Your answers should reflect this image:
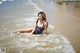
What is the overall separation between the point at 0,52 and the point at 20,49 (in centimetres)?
63

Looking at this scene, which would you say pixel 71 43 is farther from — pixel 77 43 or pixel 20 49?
pixel 20 49

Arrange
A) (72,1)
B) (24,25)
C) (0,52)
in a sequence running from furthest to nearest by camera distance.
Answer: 1. (72,1)
2. (24,25)
3. (0,52)

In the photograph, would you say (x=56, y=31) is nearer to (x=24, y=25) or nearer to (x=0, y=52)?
(x=24, y=25)

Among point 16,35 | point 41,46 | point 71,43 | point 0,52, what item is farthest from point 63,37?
point 0,52

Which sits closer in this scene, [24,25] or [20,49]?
[20,49]

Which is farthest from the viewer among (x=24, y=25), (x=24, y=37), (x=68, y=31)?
(x=24, y=25)

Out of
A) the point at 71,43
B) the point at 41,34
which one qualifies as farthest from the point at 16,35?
the point at 71,43

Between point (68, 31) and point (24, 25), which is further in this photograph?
point (24, 25)

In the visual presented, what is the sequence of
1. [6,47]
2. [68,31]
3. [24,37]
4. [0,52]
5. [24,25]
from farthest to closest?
[24,25]
[68,31]
[24,37]
[6,47]
[0,52]

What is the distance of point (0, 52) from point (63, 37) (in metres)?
2.59

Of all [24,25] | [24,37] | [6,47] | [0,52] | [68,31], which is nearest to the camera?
[0,52]

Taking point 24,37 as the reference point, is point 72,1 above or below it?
below

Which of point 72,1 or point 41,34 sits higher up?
point 41,34

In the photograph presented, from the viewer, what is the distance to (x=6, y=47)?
6.53m
